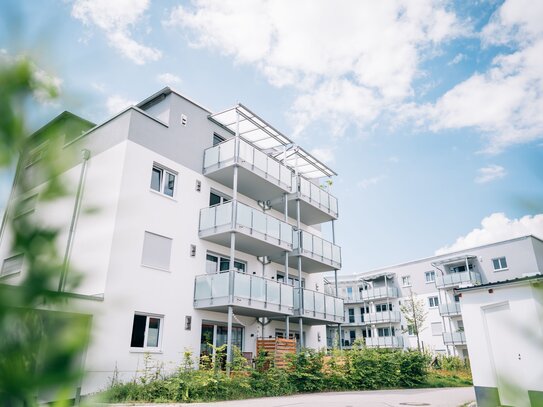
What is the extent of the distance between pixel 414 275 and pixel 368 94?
42.1 metres

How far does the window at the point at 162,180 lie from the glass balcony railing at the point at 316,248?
7159mm

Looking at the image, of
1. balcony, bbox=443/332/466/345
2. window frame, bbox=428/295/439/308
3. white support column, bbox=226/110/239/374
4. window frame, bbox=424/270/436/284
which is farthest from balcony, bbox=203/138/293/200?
window frame, bbox=424/270/436/284

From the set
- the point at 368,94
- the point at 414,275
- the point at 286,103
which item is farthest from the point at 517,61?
the point at 414,275

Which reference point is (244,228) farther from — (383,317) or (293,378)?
(383,317)

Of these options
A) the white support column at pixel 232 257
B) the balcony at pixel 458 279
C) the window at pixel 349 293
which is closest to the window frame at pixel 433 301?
the balcony at pixel 458 279

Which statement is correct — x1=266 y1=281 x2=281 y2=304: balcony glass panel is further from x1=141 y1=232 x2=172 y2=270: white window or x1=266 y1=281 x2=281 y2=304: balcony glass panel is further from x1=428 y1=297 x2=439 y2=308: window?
x1=428 y1=297 x2=439 y2=308: window

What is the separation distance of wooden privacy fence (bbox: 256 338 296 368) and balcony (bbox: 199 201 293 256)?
4.43 meters

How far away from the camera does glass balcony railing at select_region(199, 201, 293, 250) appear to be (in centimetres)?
1782

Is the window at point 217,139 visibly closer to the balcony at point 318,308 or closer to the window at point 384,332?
the balcony at point 318,308

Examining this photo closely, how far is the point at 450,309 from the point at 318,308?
25.5m

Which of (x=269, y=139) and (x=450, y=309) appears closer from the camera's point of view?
(x=269, y=139)

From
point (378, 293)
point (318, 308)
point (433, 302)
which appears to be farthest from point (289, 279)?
point (378, 293)

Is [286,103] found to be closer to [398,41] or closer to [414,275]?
[398,41]

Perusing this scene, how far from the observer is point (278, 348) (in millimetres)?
17672
